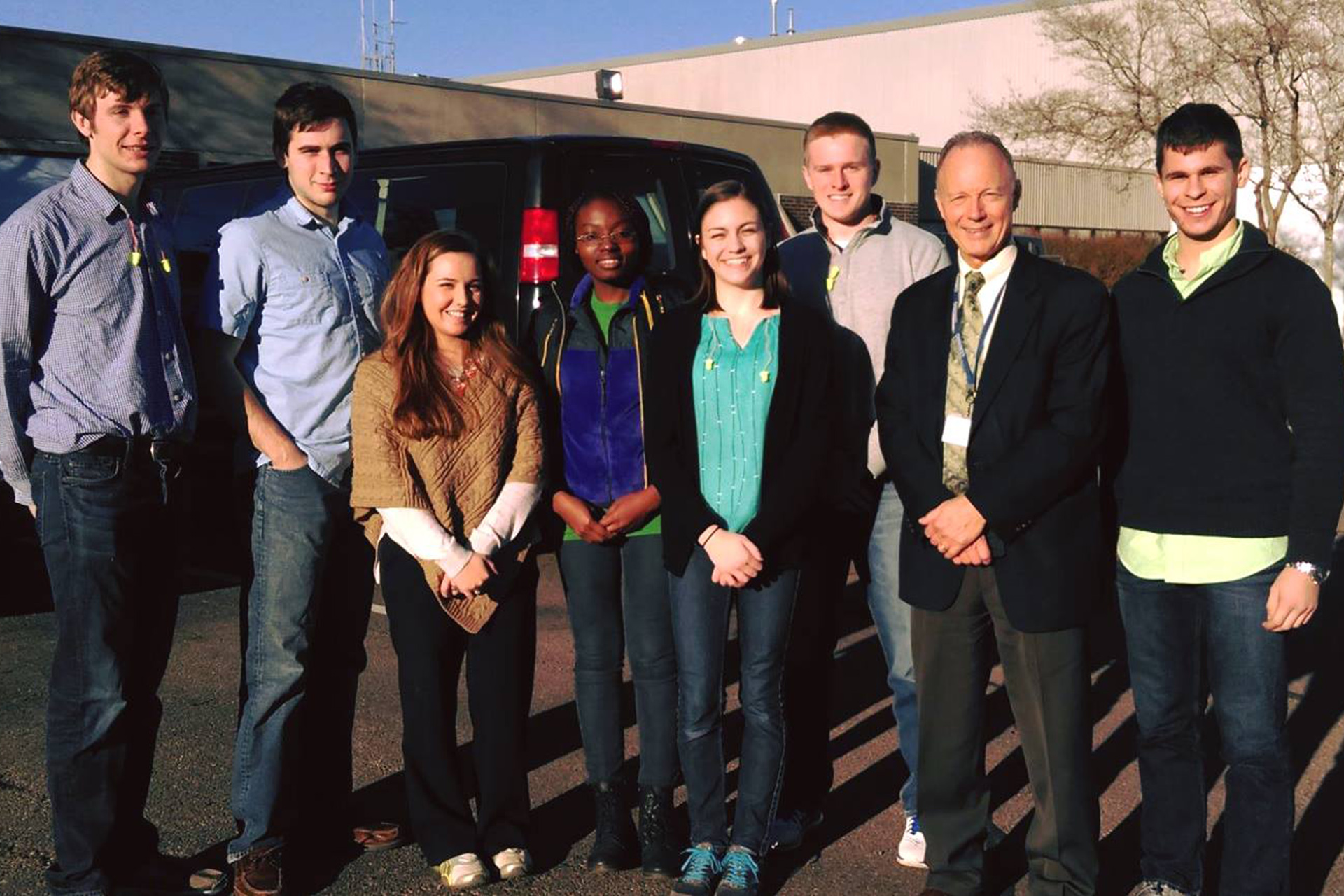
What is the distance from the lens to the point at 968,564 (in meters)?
3.65

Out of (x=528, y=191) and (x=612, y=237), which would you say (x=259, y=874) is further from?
→ (x=528, y=191)

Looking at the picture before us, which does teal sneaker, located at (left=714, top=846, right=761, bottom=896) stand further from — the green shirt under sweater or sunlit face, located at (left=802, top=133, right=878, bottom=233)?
sunlit face, located at (left=802, top=133, right=878, bottom=233)

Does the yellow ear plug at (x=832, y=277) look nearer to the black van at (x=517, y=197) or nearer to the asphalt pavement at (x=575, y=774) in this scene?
the asphalt pavement at (x=575, y=774)

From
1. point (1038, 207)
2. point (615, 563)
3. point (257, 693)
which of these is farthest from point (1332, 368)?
point (1038, 207)

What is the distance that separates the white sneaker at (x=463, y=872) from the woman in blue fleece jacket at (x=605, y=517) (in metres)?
0.33

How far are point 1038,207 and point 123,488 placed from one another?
38617 mm

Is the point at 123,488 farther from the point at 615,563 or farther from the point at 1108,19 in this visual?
the point at 1108,19

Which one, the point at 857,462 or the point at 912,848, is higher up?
the point at 857,462

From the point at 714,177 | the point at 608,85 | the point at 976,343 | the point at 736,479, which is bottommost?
the point at 736,479

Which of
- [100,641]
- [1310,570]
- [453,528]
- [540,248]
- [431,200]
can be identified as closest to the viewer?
[1310,570]

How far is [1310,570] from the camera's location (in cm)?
337

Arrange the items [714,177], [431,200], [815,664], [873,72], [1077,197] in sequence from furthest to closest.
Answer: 1. [873,72]
2. [1077,197]
3. [714,177]
4. [431,200]
5. [815,664]

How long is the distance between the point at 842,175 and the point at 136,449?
6.86 feet

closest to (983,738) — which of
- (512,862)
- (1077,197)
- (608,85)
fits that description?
(512,862)
